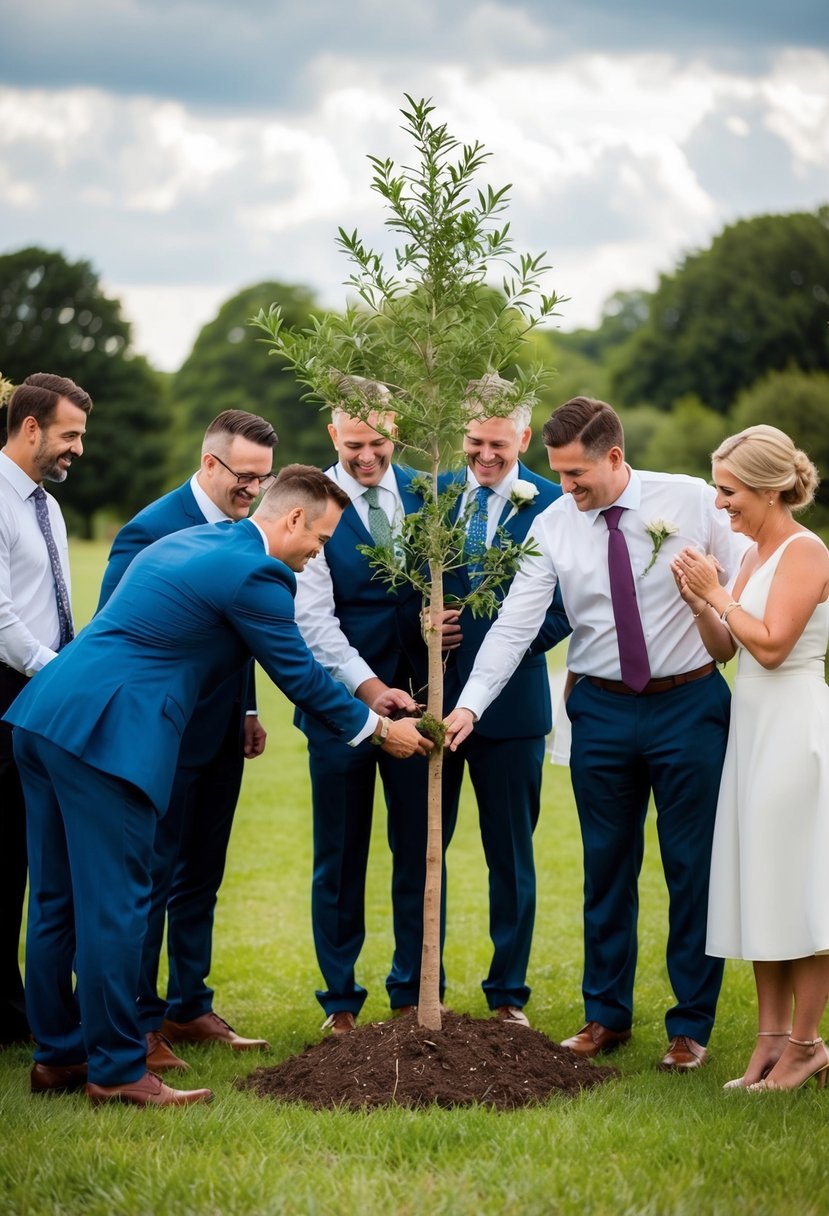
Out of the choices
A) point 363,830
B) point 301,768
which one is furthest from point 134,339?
point 363,830

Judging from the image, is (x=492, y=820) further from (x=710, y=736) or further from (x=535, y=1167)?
(x=535, y=1167)

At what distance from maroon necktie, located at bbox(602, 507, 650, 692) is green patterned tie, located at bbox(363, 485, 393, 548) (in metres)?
1.16

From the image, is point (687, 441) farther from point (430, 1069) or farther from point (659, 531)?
point (430, 1069)

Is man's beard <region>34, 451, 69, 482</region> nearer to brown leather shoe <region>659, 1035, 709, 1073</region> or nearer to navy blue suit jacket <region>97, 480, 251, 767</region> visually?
navy blue suit jacket <region>97, 480, 251, 767</region>

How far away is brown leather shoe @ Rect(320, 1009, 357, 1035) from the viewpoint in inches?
289

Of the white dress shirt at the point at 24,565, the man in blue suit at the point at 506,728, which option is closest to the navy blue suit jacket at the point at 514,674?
the man in blue suit at the point at 506,728

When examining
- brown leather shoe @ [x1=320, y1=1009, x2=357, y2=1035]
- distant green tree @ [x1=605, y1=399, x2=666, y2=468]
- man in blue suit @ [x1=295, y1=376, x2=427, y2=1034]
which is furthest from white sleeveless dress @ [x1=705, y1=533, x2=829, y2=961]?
distant green tree @ [x1=605, y1=399, x2=666, y2=468]

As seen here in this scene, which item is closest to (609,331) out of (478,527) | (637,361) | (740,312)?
(637,361)

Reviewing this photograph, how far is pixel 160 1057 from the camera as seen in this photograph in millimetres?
6738

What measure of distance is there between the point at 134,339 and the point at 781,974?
2108 inches

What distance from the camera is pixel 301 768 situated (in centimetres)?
1945

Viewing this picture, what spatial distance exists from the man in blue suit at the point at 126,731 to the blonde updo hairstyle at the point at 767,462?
1854 millimetres

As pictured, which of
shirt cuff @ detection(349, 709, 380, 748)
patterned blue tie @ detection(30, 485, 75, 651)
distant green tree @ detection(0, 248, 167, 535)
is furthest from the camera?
distant green tree @ detection(0, 248, 167, 535)

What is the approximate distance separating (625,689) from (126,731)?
255cm
